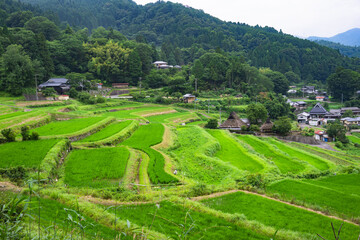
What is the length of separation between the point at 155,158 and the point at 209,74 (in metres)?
47.8

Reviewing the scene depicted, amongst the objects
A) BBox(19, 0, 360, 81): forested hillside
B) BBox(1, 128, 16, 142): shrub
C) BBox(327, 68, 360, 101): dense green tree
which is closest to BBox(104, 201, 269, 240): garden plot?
BBox(1, 128, 16, 142): shrub

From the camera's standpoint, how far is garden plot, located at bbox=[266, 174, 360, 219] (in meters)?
11.3

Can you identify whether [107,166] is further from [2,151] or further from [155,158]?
[2,151]

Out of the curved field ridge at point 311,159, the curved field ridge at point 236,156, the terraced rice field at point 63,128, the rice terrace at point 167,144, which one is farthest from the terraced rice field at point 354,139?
the terraced rice field at point 63,128

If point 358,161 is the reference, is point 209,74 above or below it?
above

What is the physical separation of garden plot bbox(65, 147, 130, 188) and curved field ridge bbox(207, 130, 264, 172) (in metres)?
7.94

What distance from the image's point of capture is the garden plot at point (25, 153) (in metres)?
13.7

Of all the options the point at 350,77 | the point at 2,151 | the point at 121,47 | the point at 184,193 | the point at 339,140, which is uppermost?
the point at 121,47

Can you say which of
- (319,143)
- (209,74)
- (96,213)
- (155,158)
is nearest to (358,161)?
(319,143)

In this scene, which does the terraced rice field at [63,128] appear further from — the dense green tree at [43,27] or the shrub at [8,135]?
the dense green tree at [43,27]

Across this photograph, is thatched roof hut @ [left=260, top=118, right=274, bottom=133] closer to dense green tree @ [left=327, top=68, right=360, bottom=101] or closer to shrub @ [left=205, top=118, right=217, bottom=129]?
shrub @ [left=205, top=118, right=217, bottom=129]

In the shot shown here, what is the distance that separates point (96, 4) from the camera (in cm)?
15175

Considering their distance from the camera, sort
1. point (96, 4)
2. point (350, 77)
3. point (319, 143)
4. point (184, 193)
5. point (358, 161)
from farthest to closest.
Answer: point (96, 4), point (350, 77), point (319, 143), point (358, 161), point (184, 193)

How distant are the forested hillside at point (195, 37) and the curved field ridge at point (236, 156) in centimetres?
5674
